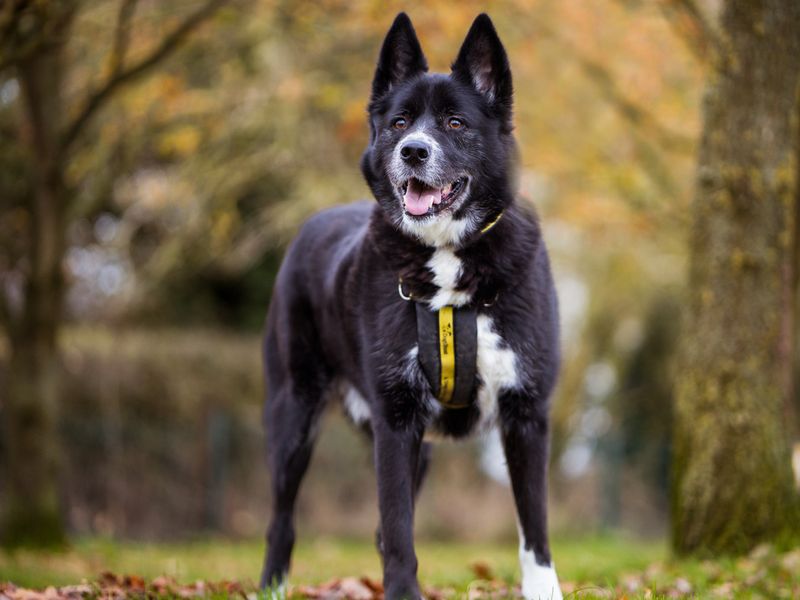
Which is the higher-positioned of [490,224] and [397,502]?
[490,224]

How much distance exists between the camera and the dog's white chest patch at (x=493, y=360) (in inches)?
143

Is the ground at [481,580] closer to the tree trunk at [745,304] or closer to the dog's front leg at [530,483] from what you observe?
the dog's front leg at [530,483]

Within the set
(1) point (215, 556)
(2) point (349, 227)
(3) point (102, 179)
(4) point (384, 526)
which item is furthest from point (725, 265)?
(3) point (102, 179)

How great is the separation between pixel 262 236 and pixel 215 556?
14.6 feet

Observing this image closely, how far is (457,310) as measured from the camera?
3641 millimetres

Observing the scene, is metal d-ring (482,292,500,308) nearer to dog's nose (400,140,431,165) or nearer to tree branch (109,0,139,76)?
dog's nose (400,140,431,165)

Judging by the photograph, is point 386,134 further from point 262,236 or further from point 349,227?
point 262,236

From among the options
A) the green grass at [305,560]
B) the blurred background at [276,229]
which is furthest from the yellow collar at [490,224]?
the blurred background at [276,229]

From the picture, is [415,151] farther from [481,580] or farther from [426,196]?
[481,580]

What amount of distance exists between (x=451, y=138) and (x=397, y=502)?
1378 millimetres

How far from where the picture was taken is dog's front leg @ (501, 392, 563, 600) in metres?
3.73

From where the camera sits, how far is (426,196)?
368cm

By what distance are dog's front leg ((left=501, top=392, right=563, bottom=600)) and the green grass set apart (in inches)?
35.0

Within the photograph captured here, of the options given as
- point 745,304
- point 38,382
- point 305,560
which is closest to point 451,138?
point 745,304
